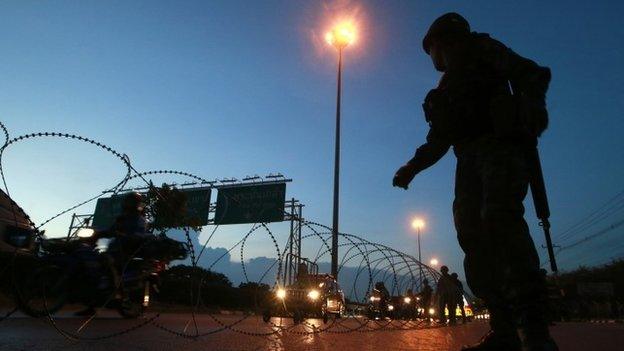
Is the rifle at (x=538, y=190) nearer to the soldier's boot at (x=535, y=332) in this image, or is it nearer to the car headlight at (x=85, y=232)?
the soldier's boot at (x=535, y=332)

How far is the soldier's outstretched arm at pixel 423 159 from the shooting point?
3521mm

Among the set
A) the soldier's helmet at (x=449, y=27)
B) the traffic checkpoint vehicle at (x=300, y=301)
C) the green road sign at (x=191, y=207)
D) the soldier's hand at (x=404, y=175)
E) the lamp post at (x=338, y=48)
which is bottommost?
the traffic checkpoint vehicle at (x=300, y=301)

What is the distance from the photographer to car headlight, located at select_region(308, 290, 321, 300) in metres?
12.3

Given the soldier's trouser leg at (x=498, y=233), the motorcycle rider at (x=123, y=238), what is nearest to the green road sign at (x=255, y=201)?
the motorcycle rider at (x=123, y=238)

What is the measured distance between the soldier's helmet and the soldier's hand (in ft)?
3.31

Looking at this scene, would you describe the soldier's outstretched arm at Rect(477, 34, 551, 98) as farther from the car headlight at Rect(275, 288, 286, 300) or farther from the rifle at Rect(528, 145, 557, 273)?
the car headlight at Rect(275, 288, 286, 300)

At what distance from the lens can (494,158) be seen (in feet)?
9.30

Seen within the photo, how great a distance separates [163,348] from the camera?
3.81m

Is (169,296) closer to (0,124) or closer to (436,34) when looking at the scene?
(0,124)

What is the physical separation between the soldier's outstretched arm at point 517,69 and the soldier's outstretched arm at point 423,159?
2.25 ft

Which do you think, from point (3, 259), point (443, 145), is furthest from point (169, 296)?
point (443, 145)

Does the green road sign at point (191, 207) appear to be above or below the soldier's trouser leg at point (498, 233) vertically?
above

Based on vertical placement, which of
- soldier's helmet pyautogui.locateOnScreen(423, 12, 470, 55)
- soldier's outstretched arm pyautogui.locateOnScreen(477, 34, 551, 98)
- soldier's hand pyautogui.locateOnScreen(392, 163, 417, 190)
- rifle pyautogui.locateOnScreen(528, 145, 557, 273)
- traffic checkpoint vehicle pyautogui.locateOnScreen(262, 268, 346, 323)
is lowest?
→ traffic checkpoint vehicle pyautogui.locateOnScreen(262, 268, 346, 323)

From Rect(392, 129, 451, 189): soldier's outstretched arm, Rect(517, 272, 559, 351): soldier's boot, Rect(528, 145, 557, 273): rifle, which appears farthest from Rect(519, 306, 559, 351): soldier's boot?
Rect(392, 129, 451, 189): soldier's outstretched arm
